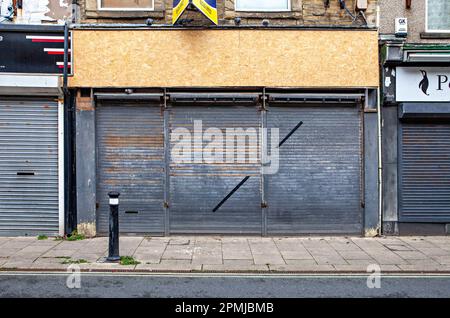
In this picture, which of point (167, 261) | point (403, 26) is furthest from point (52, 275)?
point (403, 26)

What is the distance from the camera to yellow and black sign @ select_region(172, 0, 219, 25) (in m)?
10.0

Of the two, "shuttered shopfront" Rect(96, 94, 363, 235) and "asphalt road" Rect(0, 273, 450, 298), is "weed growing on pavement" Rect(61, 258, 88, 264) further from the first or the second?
"shuttered shopfront" Rect(96, 94, 363, 235)

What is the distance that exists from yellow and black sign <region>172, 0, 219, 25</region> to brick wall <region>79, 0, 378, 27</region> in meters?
0.35

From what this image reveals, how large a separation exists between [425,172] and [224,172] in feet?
16.5

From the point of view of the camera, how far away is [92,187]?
10570mm

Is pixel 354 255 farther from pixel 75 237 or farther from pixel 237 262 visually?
pixel 75 237

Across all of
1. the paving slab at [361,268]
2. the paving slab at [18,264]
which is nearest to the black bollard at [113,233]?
the paving slab at [18,264]

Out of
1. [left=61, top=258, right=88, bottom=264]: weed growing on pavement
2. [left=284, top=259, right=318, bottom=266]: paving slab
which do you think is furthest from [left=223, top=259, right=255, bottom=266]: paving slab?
[left=61, top=258, right=88, bottom=264]: weed growing on pavement

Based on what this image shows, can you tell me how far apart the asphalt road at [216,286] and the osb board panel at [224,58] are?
16.7 feet

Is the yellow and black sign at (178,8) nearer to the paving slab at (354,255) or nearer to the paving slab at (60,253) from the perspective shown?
the paving slab at (60,253)

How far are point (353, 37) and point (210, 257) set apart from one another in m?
6.37

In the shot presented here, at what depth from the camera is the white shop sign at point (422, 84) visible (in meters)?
10.7
